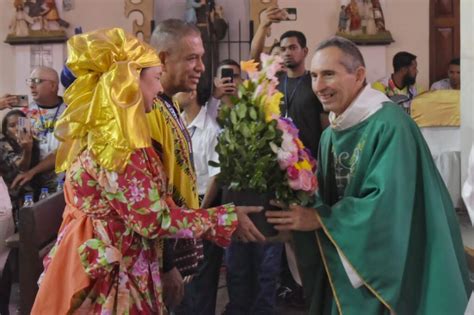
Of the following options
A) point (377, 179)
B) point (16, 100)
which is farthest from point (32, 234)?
point (16, 100)

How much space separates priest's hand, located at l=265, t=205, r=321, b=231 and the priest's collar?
1.16 ft

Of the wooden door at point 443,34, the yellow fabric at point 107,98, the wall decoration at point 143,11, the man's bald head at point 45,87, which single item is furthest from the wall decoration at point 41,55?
the yellow fabric at point 107,98

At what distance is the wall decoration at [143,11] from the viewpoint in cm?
877

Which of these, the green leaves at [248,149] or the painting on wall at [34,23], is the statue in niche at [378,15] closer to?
the painting on wall at [34,23]

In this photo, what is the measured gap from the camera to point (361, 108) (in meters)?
2.45

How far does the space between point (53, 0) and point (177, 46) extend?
22.5 feet

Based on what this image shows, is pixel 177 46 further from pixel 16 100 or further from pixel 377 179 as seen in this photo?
pixel 16 100

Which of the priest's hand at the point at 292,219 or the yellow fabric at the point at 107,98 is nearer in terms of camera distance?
the yellow fabric at the point at 107,98

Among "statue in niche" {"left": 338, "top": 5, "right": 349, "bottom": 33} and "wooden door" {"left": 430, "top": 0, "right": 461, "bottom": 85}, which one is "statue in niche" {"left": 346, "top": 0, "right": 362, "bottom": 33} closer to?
"statue in niche" {"left": 338, "top": 5, "right": 349, "bottom": 33}

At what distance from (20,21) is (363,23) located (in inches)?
164

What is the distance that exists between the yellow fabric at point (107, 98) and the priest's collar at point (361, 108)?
0.66 m

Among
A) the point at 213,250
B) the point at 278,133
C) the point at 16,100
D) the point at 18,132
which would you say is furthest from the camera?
the point at 16,100

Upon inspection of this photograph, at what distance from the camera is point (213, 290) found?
13.7ft

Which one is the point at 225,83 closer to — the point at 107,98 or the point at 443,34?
the point at 107,98
